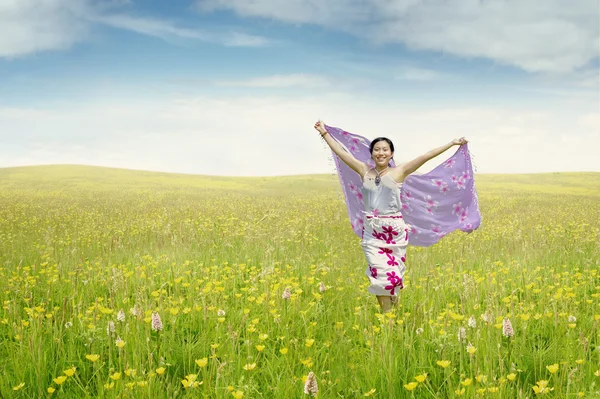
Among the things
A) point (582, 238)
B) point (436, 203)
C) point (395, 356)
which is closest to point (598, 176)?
point (582, 238)

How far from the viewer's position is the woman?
5.33 metres

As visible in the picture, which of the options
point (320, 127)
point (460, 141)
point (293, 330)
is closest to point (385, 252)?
point (293, 330)

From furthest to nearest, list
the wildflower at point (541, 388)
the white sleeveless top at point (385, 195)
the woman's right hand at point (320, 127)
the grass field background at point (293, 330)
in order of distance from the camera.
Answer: the woman's right hand at point (320, 127), the white sleeveless top at point (385, 195), the grass field background at point (293, 330), the wildflower at point (541, 388)

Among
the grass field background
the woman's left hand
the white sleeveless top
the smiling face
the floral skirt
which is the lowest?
the grass field background

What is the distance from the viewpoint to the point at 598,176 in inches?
2301

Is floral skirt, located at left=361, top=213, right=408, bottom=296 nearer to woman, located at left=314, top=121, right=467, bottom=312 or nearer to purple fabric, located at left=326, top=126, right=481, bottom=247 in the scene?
woman, located at left=314, top=121, right=467, bottom=312

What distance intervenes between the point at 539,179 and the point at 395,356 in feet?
199

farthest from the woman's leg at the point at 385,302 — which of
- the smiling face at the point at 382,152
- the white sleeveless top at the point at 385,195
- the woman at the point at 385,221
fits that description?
the smiling face at the point at 382,152

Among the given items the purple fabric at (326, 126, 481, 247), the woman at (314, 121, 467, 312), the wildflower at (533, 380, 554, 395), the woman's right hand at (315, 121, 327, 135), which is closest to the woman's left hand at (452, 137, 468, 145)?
the woman at (314, 121, 467, 312)

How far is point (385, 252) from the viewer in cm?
543

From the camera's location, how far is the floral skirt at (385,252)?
527 centimetres

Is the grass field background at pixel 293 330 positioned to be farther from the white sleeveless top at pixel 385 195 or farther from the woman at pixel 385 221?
the white sleeveless top at pixel 385 195

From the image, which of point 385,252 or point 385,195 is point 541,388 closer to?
point 385,252

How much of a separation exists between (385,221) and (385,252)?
352mm
